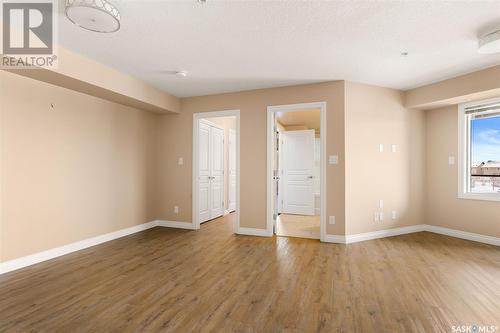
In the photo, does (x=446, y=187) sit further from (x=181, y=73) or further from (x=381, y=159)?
(x=181, y=73)

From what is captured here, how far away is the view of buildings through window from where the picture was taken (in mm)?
4141

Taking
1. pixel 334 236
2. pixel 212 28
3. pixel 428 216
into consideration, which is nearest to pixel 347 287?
pixel 334 236

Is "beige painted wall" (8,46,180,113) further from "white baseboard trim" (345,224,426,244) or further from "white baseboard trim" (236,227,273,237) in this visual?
"white baseboard trim" (345,224,426,244)

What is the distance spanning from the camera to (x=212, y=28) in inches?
104

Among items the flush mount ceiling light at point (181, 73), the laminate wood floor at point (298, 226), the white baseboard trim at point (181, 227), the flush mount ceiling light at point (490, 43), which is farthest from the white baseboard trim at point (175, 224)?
the flush mount ceiling light at point (490, 43)

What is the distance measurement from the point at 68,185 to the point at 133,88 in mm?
1710

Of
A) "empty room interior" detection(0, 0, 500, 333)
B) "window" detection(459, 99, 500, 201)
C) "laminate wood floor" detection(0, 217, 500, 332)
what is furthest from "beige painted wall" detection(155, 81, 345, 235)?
"window" detection(459, 99, 500, 201)

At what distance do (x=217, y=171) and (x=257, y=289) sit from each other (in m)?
3.99

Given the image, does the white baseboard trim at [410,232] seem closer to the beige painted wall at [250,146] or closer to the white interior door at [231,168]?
the beige painted wall at [250,146]

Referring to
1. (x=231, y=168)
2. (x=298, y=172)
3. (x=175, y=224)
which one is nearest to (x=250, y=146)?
(x=175, y=224)

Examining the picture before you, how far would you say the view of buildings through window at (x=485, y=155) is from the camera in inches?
163

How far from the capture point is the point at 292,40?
2861 millimetres

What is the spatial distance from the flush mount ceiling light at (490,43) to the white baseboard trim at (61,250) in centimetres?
557

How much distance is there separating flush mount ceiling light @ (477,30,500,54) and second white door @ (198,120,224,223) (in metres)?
4.26
